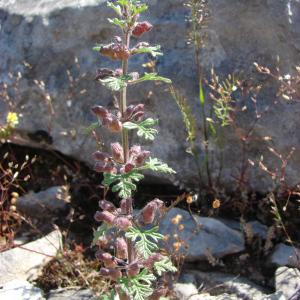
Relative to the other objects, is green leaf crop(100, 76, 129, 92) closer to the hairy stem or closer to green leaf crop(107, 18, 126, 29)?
A: the hairy stem

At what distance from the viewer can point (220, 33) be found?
→ 3.80m

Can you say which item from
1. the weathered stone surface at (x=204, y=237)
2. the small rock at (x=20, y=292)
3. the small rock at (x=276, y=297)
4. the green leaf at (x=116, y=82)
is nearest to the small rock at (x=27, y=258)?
the small rock at (x=20, y=292)

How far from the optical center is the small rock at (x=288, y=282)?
3133 mm

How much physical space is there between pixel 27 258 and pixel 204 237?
1.19m

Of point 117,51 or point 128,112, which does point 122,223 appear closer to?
point 128,112

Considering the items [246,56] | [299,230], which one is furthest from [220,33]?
[299,230]

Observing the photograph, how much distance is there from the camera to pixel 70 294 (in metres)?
3.33

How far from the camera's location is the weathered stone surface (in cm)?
353

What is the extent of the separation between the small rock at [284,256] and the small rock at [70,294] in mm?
1194

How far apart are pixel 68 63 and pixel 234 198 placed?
1635 mm

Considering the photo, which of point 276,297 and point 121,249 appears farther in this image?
point 276,297

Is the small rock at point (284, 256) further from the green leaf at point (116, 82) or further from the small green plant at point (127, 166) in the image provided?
the green leaf at point (116, 82)

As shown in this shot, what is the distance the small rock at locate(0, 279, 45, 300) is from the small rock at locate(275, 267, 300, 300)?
1438 mm

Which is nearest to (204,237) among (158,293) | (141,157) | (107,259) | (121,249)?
(158,293)
